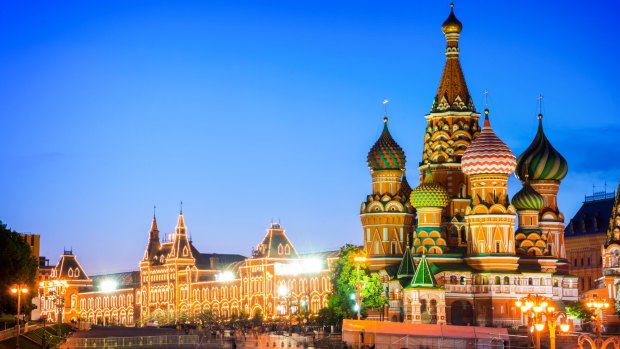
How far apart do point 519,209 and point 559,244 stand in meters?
6.68

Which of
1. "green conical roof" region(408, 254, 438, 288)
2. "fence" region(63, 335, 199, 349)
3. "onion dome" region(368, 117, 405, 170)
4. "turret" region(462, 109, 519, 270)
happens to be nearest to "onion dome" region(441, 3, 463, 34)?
"onion dome" region(368, 117, 405, 170)

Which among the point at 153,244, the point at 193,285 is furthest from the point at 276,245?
the point at 153,244

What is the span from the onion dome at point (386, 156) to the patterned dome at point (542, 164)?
10.1m

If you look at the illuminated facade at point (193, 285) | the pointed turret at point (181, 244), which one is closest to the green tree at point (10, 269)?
the illuminated facade at point (193, 285)

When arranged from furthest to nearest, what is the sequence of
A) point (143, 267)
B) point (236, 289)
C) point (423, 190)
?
point (143, 267) → point (236, 289) → point (423, 190)

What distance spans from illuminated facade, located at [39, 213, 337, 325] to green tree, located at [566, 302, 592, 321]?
2970 centimetres

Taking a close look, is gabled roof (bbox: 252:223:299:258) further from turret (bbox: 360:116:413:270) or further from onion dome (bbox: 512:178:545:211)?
onion dome (bbox: 512:178:545:211)

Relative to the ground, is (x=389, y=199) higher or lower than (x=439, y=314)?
higher

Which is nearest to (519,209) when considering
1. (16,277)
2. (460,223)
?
(460,223)

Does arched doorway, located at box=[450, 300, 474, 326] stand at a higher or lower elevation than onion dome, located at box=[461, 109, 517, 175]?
lower

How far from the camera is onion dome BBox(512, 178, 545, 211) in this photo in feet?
307

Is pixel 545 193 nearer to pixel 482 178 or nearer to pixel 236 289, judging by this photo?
pixel 482 178

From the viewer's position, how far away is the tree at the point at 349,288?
3553 inches

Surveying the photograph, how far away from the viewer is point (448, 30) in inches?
3949
